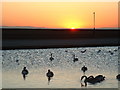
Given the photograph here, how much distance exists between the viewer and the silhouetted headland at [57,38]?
13391 millimetres

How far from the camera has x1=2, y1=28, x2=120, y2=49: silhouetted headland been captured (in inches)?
527

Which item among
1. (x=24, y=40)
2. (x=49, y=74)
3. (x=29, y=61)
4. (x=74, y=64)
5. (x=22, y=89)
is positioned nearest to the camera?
(x=22, y=89)

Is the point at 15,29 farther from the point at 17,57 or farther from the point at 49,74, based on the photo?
the point at 49,74

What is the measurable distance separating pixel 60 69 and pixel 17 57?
2.44 meters

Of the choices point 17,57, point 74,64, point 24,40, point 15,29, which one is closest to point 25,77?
point 74,64

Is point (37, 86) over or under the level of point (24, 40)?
under

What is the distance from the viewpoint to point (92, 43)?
15461mm

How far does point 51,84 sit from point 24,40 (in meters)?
8.44

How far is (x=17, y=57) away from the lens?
31.5 ft

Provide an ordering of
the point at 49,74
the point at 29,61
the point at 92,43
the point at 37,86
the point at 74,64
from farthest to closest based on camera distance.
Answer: the point at 92,43 → the point at 29,61 → the point at 74,64 → the point at 49,74 → the point at 37,86

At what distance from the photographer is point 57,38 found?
15500mm

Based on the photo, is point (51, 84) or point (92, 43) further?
point (92, 43)

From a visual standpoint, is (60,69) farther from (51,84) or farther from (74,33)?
(74,33)

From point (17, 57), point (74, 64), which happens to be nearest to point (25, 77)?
point (74, 64)
